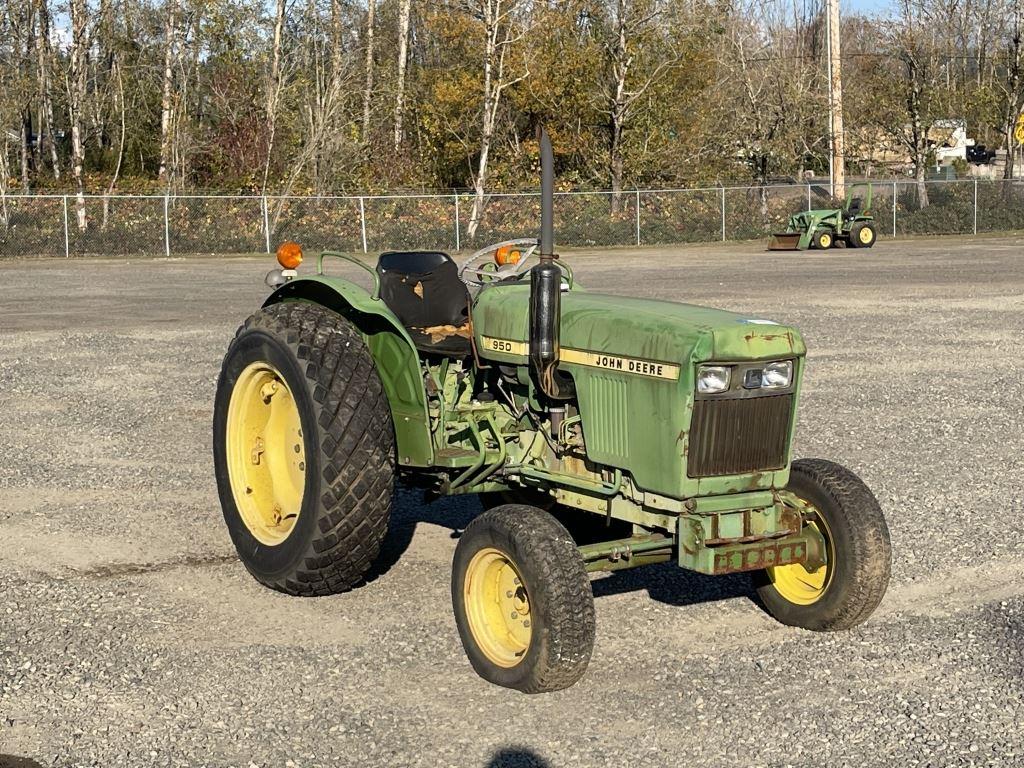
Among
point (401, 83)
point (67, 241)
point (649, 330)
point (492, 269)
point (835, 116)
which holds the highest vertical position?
point (401, 83)

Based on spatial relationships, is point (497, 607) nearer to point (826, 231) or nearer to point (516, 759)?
point (516, 759)

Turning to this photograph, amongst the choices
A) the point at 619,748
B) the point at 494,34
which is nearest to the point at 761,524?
the point at 619,748

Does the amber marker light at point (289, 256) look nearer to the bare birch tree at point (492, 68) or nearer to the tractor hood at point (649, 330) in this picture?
the tractor hood at point (649, 330)

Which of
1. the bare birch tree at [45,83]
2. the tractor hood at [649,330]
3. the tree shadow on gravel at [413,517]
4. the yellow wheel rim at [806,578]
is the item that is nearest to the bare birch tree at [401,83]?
the bare birch tree at [45,83]

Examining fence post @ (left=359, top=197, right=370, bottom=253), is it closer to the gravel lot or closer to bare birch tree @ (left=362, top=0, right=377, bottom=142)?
bare birch tree @ (left=362, top=0, right=377, bottom=142)

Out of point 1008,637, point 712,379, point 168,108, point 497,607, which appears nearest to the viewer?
point 712,379

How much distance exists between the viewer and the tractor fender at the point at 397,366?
5574 mm

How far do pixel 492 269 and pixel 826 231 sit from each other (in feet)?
90.5

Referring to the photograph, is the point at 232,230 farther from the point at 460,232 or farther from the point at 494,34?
the point at 494,34

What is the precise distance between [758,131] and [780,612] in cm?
3726

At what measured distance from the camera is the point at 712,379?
4.68 metres

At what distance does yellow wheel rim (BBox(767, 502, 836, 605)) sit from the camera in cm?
520

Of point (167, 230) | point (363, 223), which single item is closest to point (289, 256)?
point (167, 230)

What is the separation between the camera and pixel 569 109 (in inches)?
1555
